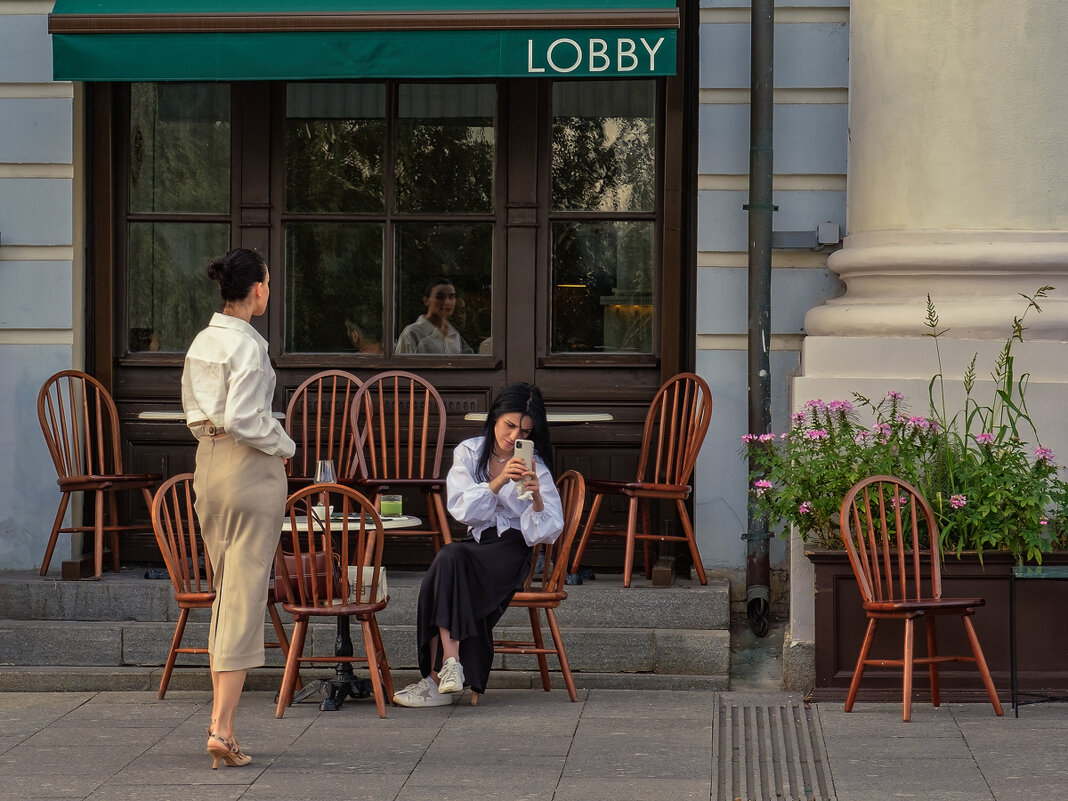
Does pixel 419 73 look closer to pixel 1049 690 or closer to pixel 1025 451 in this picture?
pixel 1025 451

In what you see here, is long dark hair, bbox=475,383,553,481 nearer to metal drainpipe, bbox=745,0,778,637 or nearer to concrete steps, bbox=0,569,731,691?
concrete steps, bbox=0,569,731,691

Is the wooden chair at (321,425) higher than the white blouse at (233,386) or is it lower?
lower

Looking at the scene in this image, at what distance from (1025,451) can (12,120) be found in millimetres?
5998

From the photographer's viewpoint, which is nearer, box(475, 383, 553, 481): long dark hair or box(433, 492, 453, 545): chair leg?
box(475, 383, 553, 481): long dark hair

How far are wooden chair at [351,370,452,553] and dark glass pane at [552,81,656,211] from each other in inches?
56.5

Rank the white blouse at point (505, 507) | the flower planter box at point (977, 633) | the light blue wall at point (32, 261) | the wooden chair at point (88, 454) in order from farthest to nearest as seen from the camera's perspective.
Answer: the light blue wall at point (32, 261) < the wooden chair at point (88, 454) < the white blouse at point (505, 507) < the flower planter box at point (977, 633)

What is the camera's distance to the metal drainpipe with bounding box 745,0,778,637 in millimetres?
8594

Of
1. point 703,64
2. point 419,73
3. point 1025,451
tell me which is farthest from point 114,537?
point 1025,451

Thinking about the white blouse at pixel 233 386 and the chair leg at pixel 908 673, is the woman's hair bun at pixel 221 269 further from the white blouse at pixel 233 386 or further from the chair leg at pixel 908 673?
the chair leg at pixel 908 673

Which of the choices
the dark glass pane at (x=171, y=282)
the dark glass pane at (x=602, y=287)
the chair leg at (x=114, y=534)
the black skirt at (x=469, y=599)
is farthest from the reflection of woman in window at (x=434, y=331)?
the black skirt at (x=469, y=599)

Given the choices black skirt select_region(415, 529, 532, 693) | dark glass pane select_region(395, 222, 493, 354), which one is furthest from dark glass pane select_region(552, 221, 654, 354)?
black skirt select_region(415, 529, 532, 693)

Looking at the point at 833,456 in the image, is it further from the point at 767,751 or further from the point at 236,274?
the point at 236,274

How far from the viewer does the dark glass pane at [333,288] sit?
9.42 m

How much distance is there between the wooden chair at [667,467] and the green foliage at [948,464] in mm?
669
